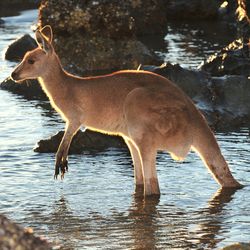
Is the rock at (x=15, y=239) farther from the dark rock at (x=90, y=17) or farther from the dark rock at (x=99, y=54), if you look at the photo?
the dark rock at (x=90, y=17)

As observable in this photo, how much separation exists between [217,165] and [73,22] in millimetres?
9465

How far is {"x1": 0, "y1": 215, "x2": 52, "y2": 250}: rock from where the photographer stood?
4367mm

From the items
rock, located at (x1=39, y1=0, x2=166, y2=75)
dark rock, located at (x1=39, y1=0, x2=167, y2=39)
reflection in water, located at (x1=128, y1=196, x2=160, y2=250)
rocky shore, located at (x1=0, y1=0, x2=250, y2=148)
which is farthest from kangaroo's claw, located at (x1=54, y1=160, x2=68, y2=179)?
dark rock, located at (x1=39, y1=0, x2=167, y2=39)

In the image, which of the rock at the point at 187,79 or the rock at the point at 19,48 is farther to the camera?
the rock at the point at 19,48

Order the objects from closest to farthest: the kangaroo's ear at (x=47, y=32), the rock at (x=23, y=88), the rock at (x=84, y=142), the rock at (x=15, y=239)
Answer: the rock at (x=15, y=239) < the kangaroo's ear at (x=47, y=32) < the rock at (x=84, y=142) < the rock at (x=23, y=88)

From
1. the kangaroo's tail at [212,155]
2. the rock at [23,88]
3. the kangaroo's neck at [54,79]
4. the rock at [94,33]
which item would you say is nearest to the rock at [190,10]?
the rock at [94,33]

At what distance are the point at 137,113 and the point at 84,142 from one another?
2666 mm

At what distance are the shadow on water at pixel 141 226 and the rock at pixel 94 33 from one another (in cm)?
888

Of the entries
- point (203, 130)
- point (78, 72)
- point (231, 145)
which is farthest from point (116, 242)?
point (78, 72)

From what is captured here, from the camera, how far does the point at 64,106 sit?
10156 mm

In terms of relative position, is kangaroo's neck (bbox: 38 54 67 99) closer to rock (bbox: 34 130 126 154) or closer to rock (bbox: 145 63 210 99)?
rock (bbox: 34 130 126 154)

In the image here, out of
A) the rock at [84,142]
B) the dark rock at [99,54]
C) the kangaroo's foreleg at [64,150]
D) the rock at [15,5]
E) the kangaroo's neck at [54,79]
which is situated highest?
the kangaroo's neck at [54,79]

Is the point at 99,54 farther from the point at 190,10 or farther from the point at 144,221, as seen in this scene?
the point at 144,221

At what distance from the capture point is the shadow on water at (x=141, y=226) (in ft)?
25.9
